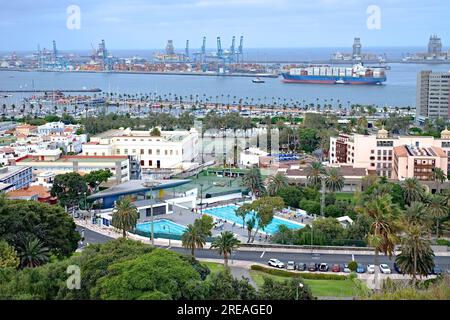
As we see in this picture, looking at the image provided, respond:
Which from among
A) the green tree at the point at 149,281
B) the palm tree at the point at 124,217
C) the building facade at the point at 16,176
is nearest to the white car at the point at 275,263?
the palm tree at the point at 124,217

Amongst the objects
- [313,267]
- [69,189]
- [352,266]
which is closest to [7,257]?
[313,267]

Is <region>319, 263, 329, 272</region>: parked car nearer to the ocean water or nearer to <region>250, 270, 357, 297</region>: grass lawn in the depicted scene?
<region>250, 270, 357, 297</region>: grass lawn

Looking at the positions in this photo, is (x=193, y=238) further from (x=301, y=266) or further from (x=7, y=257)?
(x=7, y=257)

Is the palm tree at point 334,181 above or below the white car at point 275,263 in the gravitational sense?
above

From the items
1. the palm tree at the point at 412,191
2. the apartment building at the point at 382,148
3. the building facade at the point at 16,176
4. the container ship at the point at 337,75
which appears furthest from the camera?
the container ship at the point at 337,75

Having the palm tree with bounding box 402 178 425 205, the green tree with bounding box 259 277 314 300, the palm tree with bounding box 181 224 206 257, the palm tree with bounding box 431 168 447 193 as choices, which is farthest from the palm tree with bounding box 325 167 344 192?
the green tree with bounding box 259 277 314 300

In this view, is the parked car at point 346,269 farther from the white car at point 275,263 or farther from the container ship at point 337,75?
the container ship at point 337,75
